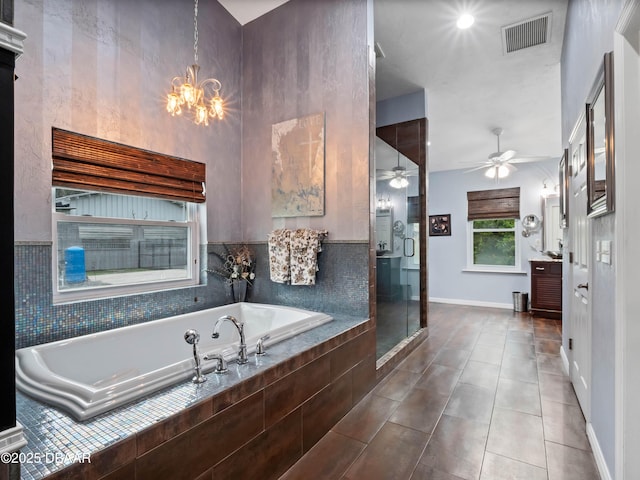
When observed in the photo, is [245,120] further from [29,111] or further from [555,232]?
[555,232]

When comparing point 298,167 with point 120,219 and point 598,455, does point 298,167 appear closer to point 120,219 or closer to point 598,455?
point 120,219

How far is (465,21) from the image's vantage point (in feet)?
8.82

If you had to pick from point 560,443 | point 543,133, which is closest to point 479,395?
point 560,443

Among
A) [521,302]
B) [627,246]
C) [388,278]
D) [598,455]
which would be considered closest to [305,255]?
[388,278]

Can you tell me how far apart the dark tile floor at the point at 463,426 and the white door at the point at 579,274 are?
8.7 inches

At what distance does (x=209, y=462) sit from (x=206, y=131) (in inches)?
104

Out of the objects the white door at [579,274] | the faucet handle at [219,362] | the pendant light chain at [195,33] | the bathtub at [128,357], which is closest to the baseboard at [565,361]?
the white door at [579,274]

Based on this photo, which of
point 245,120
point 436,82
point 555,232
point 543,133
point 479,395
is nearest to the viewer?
point 479,395

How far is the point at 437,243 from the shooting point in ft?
21.9

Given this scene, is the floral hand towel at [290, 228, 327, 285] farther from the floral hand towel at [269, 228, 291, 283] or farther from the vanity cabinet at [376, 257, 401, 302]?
the vanity cabinet at [376, 257, 401, 302]

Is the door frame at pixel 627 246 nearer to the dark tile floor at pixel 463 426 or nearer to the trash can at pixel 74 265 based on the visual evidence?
the dark tile floor at pixel 463 426

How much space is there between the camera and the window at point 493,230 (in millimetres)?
5934

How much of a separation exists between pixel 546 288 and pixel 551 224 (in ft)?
4.02

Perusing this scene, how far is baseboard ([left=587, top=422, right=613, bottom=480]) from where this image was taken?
4.97 feet
